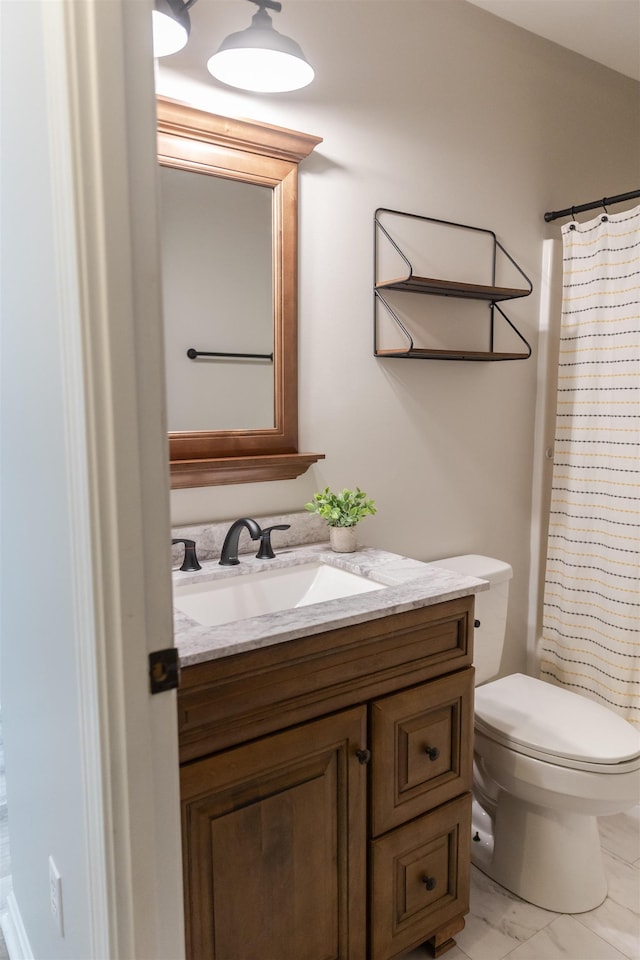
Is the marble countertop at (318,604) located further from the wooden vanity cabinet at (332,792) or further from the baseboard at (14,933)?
the baseboard at (14,933)

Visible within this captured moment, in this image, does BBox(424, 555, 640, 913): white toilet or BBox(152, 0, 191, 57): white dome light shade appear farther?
BBox(424, 555, 640, 913): white toilet

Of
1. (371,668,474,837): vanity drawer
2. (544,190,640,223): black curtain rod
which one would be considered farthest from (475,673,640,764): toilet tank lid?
(544,190,640,223): black curtain rod

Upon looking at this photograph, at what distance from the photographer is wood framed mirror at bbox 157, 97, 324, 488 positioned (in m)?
1.58

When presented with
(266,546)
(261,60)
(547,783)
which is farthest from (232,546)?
(261,60)

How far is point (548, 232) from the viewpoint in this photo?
7.80ft

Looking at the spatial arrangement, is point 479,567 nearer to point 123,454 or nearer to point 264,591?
point 264,591

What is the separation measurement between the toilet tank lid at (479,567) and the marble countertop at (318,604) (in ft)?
1.23

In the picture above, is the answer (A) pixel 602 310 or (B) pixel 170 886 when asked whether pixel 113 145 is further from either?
(A) pixel 602 310

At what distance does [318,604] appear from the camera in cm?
131

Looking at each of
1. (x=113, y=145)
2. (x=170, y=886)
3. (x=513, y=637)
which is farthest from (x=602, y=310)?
(x=170, y=886)

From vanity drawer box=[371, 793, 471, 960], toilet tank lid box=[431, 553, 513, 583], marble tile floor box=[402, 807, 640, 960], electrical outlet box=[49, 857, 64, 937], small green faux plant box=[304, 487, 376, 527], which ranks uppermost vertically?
small green faux plant box=[304, 487, 376, 527]

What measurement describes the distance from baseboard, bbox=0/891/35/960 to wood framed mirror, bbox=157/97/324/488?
1084 millimetres

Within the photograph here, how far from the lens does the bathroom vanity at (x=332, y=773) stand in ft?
3.75

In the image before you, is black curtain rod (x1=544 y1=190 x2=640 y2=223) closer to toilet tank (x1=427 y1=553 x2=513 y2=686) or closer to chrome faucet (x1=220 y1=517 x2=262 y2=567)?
toilet tank (x1=427 y1=553 x2=513 y2=686)
